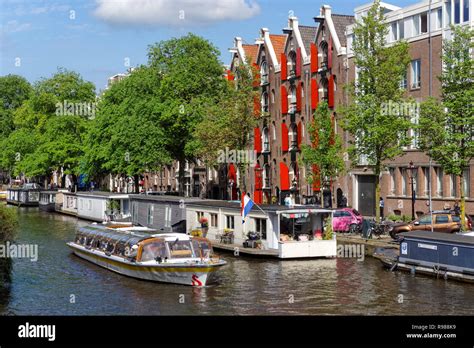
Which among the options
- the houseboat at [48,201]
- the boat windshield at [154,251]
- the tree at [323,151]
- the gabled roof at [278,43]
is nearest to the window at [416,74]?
Answer: the tree at [323,151]

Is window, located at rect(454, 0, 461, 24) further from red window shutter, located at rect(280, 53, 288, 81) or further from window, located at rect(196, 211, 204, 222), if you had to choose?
red window shutter, located at rect(280, 53, 288, 81)

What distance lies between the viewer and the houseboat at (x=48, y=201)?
299ft

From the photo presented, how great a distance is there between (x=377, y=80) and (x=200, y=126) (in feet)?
72.6

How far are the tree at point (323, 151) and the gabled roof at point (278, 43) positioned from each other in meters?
24.0

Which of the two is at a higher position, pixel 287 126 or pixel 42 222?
pixel 287 126

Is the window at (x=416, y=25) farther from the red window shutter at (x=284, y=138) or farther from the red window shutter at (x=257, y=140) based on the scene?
the red window shutter at (x=257, y=140)

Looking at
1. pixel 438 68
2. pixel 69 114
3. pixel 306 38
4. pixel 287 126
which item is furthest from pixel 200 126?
pixel 69 114

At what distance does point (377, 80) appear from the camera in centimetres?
4709

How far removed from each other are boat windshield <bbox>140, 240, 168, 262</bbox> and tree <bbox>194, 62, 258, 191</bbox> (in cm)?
2863

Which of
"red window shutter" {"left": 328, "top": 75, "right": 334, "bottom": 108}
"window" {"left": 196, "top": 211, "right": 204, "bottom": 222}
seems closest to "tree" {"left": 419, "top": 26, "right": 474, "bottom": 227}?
"window" {"left": 196, "top": 211, "right": 204, "bottom": 222}

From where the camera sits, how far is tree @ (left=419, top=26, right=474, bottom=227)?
40875 mm

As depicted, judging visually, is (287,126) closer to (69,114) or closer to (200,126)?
(200,126)
